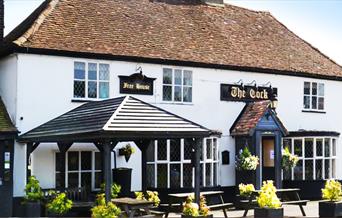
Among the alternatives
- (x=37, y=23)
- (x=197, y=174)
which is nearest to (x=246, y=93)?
(x=37, y=23)

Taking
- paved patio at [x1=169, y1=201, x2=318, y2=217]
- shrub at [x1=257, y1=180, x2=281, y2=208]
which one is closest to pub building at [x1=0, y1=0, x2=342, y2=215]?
paved patio at [x1=169, y1=201, x2=318, y2=217]

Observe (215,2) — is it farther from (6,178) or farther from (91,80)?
(6,178)

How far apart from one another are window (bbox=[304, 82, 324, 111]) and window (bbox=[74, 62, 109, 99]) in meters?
9.25

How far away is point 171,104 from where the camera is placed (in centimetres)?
1983

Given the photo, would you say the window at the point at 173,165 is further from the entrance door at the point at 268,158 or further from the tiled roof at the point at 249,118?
the entrance door at the point at 268,158

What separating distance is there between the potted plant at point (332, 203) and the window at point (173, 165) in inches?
203

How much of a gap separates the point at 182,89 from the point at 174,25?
10.3 ft

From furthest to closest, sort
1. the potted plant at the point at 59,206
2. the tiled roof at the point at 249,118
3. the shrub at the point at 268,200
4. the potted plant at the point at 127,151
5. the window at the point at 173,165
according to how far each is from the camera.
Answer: the tiled roof at the point at 249,118, the window at the point at 173,165, the potted plant at the point at 127,151, the potted plant at the point at 59,206, the shrub at the point at 268,200

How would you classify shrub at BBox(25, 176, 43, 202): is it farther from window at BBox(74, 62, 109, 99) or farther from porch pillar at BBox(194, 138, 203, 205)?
porch pillar at BBox(194, 138, 203, 205)

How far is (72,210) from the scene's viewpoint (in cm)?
1633

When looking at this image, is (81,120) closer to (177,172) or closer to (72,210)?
(72,210)

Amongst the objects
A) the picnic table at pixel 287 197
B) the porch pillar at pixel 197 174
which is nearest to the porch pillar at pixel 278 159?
the picnic table at pixel 287 197

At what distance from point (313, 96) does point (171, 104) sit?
23.7ft

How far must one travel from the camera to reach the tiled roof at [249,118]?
20359mm
